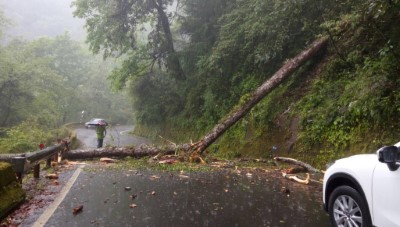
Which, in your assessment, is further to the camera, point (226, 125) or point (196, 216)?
point (226, 125)

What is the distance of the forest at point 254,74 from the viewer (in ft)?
33.7

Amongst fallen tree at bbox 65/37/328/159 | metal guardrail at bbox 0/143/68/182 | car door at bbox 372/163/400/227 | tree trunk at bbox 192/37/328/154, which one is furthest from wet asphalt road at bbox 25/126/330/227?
tree trunk at bbox 192/37/328/154

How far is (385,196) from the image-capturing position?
4.01 m

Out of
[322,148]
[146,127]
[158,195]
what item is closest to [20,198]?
[158,195]

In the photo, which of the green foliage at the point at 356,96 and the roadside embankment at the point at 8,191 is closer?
the roadside embankment at the point at 8,191

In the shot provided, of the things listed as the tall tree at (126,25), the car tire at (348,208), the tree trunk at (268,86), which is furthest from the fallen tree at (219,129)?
the tall tree at (126,25)

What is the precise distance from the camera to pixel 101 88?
7231cm

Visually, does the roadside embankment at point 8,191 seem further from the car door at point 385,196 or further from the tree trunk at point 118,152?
the tree trunk at point 118,152

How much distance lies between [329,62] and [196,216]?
10119 mm

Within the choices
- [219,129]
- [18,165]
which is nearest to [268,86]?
[219,129]

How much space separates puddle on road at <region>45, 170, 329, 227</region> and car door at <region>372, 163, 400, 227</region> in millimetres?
1620

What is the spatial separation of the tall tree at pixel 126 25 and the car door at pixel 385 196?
24088 mm

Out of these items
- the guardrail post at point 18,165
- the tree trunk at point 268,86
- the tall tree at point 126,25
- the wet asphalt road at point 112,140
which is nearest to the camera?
the guardrail post at point 18,165

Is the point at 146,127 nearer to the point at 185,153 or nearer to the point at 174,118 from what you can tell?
the point at 174,118
